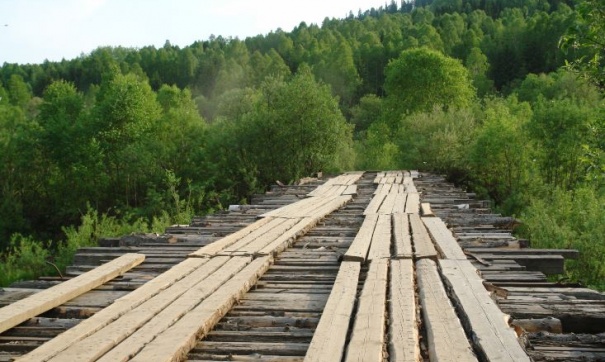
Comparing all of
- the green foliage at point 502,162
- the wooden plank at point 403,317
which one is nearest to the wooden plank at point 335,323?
the wooden plank at point 403,317

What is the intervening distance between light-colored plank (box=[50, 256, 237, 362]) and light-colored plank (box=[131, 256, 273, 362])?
0.10m

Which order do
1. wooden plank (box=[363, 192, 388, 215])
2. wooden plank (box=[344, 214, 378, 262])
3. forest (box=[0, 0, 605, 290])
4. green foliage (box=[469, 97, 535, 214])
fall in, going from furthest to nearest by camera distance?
green foliage (box=[469, 97, 535, 214]) → forest (box=[0, 0, 605, 290]) → wooden plank (box=[363, 192, 388, 215]) → wooden plank (box=[344, 214, 378, 262])

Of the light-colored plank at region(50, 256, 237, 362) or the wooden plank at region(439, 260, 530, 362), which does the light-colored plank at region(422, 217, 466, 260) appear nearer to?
the wooden plank at region(439, 260, 530, 362)

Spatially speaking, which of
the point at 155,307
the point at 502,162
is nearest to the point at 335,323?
the point at 155,307

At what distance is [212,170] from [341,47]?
52.8 m

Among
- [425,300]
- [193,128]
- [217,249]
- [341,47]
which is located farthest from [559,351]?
[341,47]

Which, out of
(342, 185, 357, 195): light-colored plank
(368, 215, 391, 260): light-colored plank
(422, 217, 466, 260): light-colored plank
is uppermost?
(342, 185, 357, 195): light-colored plank

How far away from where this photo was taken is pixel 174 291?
4.27 meters

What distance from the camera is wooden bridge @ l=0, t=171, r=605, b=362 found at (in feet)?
10.3

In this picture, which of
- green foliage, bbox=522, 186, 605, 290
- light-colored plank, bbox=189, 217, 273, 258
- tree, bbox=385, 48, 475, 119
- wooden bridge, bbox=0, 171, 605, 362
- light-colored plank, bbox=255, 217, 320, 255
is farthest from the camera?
tree, bbox=385, 48, 475, 119

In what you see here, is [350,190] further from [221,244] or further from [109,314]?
[109,314]

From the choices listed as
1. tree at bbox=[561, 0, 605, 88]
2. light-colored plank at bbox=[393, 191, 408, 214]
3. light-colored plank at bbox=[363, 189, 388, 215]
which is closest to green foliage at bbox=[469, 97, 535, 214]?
light-colored plank at bbox=[393, 191, 408, 214]

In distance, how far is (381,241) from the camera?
6.18 metres

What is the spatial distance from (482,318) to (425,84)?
143ft
